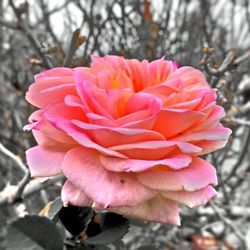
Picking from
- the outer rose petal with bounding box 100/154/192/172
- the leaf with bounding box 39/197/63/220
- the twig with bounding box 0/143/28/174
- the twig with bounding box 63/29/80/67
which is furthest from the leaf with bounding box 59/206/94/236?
the twig with bounding box 0/143/28/174

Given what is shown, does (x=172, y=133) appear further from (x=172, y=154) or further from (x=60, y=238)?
(x=60, y=238)

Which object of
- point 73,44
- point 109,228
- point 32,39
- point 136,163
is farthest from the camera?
point 32,39

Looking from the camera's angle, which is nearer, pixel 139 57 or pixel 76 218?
pixel 76 218

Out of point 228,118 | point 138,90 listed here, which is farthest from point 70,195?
→ point 228,118

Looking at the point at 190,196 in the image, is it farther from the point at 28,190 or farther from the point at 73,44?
the point at 28,190

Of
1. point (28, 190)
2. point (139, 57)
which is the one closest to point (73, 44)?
point (28, 190)

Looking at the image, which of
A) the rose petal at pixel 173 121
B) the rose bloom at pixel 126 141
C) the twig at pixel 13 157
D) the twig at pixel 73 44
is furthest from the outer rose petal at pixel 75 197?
the twig at pixel 13 157
